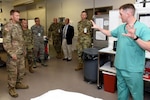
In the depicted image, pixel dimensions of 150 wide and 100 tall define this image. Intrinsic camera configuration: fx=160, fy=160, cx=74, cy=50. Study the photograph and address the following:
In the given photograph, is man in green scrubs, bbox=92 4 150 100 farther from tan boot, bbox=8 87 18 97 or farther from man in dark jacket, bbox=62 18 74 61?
man in dark jacket, bbox=62 18 74 61

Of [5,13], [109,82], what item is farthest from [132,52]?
[5,13]

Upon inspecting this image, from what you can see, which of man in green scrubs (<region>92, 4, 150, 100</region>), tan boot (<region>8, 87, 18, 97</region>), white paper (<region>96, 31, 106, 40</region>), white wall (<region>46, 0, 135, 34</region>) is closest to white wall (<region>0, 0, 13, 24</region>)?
white wall (<region>46, 0, 135, 34</region>)

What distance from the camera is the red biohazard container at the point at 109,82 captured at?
310 centimetres

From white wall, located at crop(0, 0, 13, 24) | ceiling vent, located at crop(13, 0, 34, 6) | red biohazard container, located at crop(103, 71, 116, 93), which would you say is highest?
ceiling vent, located at crop(13, 0, 34, 6)

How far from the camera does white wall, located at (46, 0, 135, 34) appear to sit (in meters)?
6.36

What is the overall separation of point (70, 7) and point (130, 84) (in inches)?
237

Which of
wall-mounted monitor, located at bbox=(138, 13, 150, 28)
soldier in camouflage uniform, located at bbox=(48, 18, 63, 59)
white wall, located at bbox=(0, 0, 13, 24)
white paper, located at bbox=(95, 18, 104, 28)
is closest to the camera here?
wall-mounted monitor, located at bbox=(138, 13, 150, 28)

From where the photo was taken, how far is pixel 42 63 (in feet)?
17.3

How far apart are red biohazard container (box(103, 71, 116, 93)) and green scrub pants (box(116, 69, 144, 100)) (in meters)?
0.94

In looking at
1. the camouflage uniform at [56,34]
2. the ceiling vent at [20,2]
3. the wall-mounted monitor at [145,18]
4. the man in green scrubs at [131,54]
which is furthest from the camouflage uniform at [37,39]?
the ceiling vent at [20,2]

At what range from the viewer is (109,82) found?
3.16 m

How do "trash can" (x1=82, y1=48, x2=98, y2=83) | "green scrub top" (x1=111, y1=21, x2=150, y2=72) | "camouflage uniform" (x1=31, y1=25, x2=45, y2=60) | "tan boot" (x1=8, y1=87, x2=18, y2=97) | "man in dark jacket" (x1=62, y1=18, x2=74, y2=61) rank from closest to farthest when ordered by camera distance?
"green scrub top" (x1=111, y1=21, x2=150, y2=72) < "tan boot" (x1=8, y1=87, x2=18, y2=97) < "trash can" (x1=82, y1=48, x2=98, y2=83) < "camouflage uniform" (x1=31, y1=25, x2=45, y2=60) < "man in dark jacket" (x1=62, y1=18, x2=74, y2=61)

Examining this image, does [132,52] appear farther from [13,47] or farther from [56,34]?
[56,34]

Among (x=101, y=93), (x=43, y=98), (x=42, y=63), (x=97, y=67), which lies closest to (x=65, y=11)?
(x=42, y=63)
